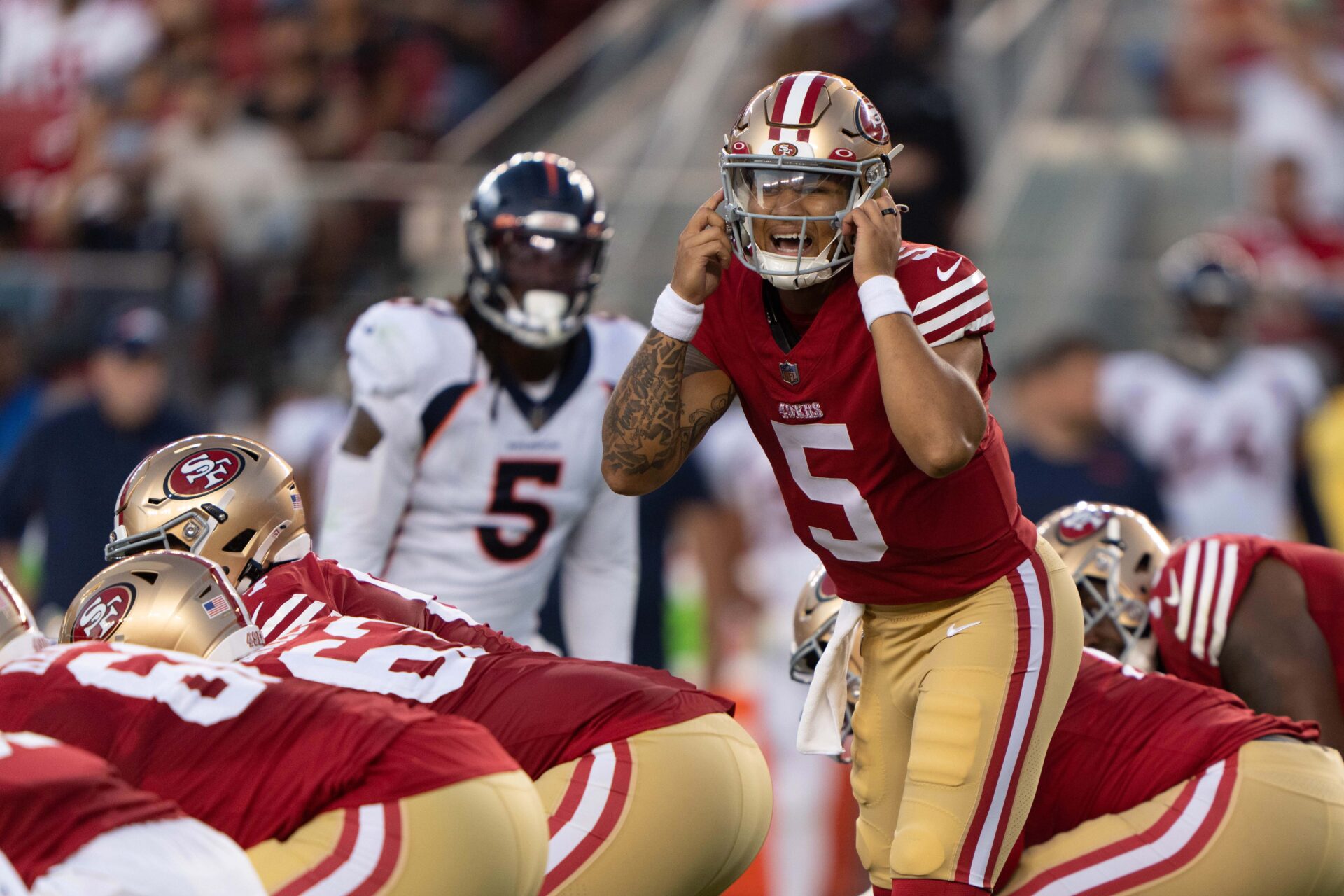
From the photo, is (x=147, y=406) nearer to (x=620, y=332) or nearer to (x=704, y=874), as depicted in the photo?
(x=620, y=332)

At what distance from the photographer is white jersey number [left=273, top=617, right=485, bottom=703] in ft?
10.8

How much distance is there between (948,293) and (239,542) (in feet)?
4.92

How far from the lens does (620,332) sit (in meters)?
5.15

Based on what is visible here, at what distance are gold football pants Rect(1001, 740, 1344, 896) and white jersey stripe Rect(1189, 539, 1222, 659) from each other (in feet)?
1.31

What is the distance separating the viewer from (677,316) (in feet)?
11.5

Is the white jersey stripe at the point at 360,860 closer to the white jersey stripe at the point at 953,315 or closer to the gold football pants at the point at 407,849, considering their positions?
the gold football pants at the point at 407,849

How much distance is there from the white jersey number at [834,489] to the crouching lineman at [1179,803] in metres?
0.60

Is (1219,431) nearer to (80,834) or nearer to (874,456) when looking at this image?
(874,456)

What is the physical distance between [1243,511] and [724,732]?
456cm

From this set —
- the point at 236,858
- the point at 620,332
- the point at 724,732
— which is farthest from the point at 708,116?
the point at 236,858

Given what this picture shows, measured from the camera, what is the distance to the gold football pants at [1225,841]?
3.56 metres

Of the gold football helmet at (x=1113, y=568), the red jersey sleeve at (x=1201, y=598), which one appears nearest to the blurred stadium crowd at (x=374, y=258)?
the gold football helmet at (x=1113, y=568)

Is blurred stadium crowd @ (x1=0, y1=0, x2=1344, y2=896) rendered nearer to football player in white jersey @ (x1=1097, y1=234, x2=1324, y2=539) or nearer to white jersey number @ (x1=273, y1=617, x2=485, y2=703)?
football player in white jersey @ (x1=1097, y1=234, x2=1324, y2=539)

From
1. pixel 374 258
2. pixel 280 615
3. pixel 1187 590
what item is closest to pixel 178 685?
pixel 280 615
